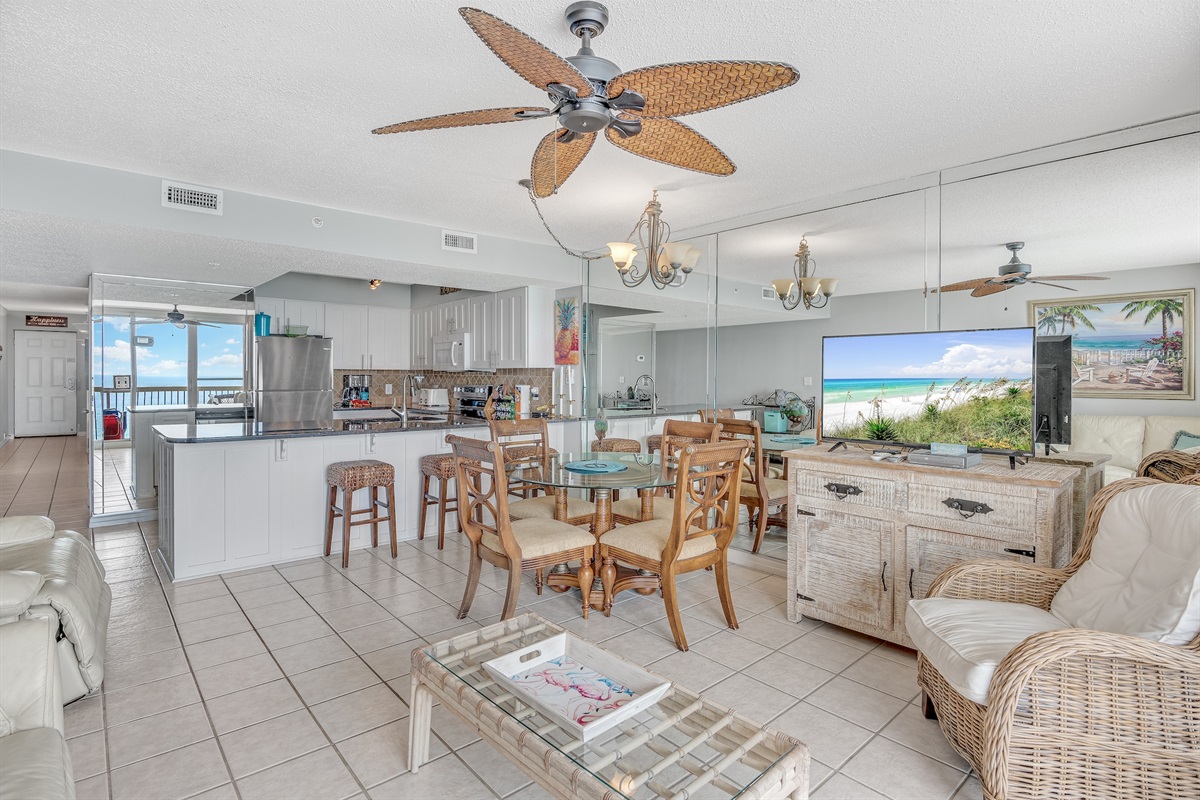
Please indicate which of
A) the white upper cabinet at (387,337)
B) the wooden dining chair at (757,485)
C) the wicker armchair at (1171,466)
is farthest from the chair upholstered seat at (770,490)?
the white upper cabinet at (387,337)

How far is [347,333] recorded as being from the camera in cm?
758

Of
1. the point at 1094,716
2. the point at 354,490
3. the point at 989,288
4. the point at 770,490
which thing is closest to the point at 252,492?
the point at 354,490

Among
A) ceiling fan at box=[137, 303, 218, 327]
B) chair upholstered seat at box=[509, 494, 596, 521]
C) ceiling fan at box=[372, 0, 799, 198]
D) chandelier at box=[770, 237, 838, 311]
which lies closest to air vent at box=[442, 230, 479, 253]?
chair upholstered seat at box=[509, 494, 596, 521]

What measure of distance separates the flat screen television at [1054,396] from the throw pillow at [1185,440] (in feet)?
1.15

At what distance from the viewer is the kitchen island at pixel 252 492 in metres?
3.71

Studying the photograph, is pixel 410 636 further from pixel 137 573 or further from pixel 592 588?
pixel 137 573

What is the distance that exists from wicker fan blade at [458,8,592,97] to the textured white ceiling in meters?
0.38

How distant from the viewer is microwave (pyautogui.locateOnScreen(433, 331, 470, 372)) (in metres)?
6.70

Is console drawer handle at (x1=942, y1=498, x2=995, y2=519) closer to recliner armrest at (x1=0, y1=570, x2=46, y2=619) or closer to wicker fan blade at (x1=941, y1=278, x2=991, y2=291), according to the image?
wicker fan blade at (x1=941, y1=278, x2=991, y2=291)

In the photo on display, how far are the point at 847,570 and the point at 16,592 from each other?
10.3 feet

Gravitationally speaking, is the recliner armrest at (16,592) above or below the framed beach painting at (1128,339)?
below

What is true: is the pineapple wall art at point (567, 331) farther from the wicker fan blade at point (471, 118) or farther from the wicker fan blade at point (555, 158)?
the wicker fan blade at point (471, 118)

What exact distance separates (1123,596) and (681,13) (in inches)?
88.5

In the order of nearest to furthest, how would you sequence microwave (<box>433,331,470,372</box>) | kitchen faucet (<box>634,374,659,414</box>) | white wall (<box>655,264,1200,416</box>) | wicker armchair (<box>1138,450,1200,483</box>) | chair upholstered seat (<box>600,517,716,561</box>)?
wicker armchair (<box>1138,450,1200,483</box>) → white wall (<box>655,264,1200,416</box>) → chair upholstered seat (<box>600,517,716,561</box>) → kitchen faucet (<box>634,374,659,414</box>) → microwave (<box>433,331,470,372</box>)
